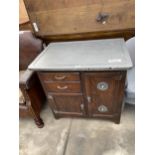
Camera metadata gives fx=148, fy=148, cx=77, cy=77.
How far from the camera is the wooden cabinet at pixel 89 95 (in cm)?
119

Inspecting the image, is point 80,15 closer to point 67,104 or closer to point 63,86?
point 63,86

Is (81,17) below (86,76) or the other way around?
the other way around

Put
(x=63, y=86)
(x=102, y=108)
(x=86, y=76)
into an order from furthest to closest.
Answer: (x=102, y=108), (x=63, y=86), (x=86, y=76)

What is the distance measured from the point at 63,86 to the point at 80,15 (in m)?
0.69

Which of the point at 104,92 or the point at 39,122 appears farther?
the point at 39,122

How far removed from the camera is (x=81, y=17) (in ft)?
4.62

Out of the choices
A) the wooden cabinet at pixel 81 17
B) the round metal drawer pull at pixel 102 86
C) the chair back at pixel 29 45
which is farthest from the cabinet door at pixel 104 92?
A: the chair back at pixel 29 45

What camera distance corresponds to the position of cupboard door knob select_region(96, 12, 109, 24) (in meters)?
1.35

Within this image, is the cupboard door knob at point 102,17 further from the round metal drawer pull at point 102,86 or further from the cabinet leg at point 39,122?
the cabinet leg at point 39,122

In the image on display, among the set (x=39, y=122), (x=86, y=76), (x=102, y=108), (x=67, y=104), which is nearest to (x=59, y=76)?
(x=86, y=76)

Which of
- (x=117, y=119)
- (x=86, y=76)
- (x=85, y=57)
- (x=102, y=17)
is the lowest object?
(x=117, y=119)
